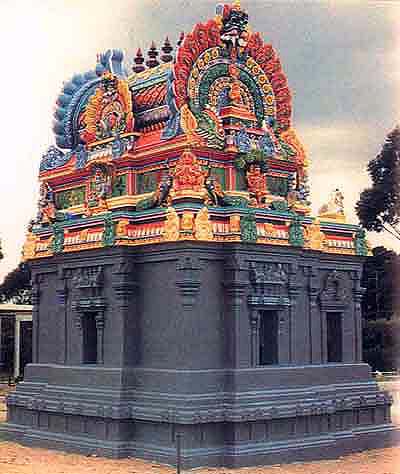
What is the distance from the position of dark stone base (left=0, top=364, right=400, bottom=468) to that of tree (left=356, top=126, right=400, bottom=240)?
17.5 metres

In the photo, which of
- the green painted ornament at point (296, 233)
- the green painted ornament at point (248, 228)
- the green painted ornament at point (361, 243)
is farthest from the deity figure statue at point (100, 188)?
the green painted ornament at point (361, 243)

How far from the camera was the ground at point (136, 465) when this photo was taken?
16.3 metres

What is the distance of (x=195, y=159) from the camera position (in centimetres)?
1811

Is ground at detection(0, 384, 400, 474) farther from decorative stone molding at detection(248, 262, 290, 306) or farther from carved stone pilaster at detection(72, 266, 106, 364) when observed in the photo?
decorative stone molding at detection(248, 262, 290, 306)

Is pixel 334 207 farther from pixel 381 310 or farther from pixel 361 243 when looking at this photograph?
pixel 381 310

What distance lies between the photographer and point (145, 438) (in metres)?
17.3

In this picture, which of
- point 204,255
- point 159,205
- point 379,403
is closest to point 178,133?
point 159,205

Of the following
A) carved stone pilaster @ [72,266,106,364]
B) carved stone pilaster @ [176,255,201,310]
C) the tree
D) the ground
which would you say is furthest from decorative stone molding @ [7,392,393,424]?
the tree

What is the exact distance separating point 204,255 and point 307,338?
3408 millimetres

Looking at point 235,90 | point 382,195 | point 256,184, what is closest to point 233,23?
point 235,90

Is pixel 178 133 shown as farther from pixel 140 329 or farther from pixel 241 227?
pixel 140 329

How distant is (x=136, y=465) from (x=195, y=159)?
246 inches

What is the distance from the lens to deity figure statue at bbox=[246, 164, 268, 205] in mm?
19031

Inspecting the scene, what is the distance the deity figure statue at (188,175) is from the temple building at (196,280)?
4cm
